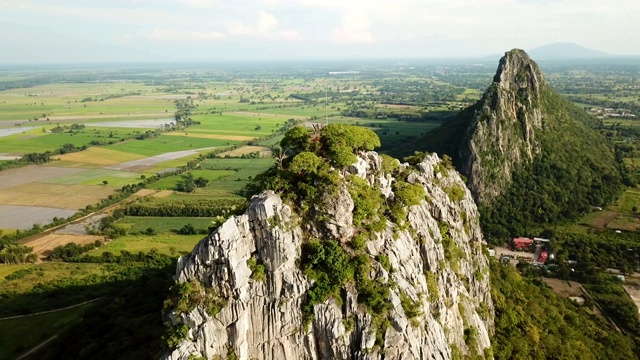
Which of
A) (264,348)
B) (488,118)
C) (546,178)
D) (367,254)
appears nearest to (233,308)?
(264,348)

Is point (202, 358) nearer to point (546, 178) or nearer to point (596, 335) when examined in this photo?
point (596, 335)

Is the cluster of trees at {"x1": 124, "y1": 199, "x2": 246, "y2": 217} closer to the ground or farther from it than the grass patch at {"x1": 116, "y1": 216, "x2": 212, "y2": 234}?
farther from it

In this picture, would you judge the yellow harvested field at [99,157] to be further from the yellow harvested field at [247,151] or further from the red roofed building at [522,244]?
the red roofed building at [522,244]

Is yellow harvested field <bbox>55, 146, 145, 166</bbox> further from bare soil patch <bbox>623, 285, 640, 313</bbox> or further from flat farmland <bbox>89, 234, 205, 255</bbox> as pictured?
bare soil patch <bbox>623, 285, 640, 313</bbox>

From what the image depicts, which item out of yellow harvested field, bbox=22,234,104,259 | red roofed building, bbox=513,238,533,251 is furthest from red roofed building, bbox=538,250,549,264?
yellow harvested field, bbox=22,234,104,259

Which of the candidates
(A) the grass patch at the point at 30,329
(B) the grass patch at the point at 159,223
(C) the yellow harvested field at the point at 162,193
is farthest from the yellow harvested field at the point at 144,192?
(A) the grass patch at the point at 30,329

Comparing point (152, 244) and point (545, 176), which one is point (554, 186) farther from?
point (152, 244)
